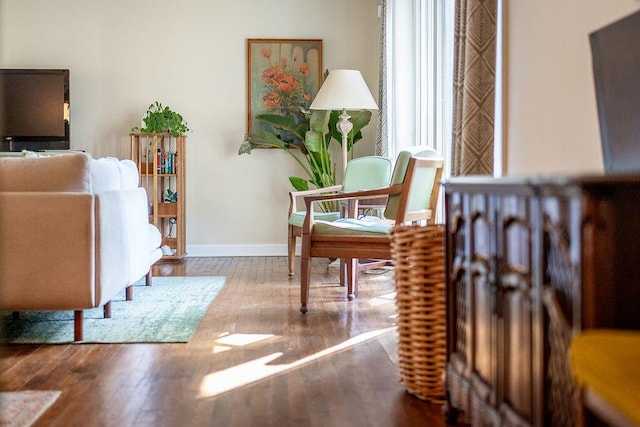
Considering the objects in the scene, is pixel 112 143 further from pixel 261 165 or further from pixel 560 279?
pixel 560 279

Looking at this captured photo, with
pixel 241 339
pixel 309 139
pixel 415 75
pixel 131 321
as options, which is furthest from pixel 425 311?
pixel 309 139

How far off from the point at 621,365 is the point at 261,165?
588 centimetres

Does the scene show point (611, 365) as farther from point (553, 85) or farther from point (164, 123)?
point (164, 123)

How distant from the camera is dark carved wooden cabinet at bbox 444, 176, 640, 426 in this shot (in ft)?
3.74

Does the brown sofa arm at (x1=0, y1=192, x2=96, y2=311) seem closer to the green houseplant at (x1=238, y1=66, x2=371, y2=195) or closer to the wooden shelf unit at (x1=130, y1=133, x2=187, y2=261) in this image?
the wooden shelf unit at (x1=130, y1=133, x2=187, y2=261)

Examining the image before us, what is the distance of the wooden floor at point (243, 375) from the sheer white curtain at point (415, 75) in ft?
4.59

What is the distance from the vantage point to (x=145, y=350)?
3.08 m

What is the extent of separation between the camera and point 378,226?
3.86 meters

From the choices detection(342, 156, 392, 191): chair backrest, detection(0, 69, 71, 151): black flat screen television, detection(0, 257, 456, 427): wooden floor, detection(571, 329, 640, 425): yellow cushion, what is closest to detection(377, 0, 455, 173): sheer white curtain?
detection(342, 156, 392, 191): chair backrest

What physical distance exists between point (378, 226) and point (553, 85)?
5.40 feet

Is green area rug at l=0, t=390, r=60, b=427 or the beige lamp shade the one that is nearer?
green area rug at l=0, t=390, r=60, b=427

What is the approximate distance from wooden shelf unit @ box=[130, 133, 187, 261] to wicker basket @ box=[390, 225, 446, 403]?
4201 millimetres

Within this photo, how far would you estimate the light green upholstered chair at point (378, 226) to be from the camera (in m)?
3.75

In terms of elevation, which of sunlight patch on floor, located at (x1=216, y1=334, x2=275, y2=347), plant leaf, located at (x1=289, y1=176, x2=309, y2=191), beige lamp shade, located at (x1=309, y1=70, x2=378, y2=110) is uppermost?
beige lamp shade, located at (x1=309, y1=70, x2=378, y2=110)
